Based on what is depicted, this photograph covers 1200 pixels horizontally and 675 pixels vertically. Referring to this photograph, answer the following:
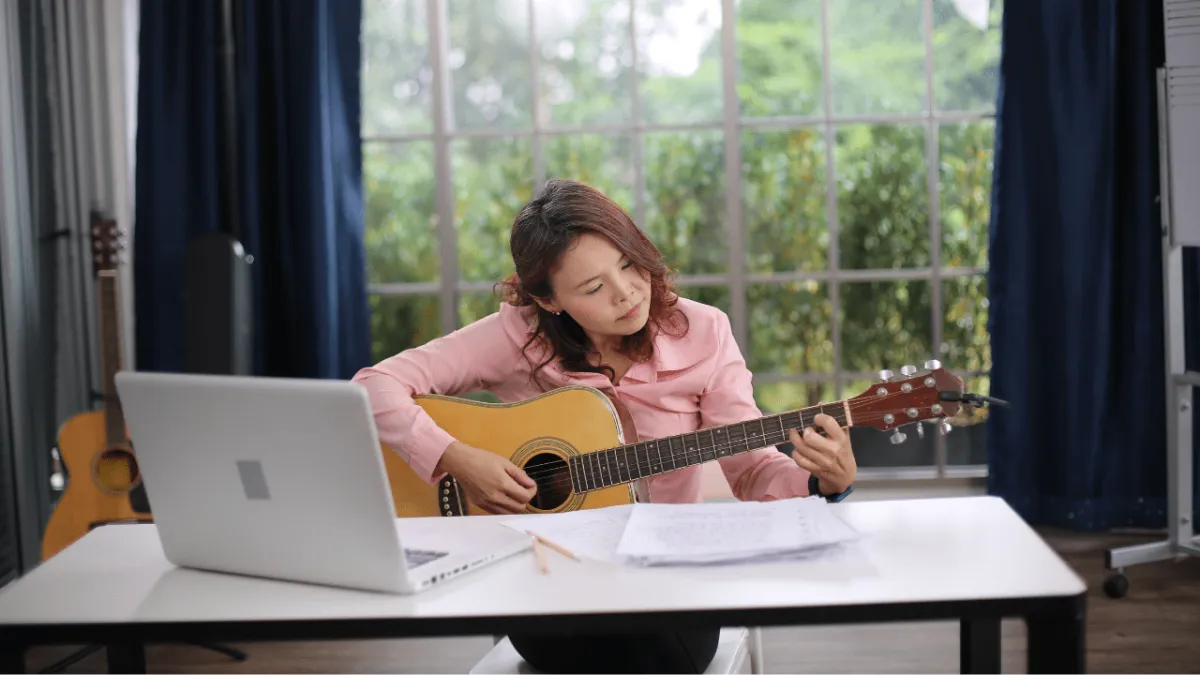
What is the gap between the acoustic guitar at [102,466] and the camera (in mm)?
3223

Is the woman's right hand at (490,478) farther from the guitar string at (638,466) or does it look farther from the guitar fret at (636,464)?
the guitar fret at (636,464)

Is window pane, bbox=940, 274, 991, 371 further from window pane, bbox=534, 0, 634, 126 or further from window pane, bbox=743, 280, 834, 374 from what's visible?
window pane, bbox=534, 0, 634, 126

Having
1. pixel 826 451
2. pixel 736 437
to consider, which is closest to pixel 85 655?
pixel 736 437

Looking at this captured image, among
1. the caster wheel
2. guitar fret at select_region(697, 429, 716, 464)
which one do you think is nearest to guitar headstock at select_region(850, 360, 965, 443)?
guitar fret at select_region(697, 429, 716, 464)

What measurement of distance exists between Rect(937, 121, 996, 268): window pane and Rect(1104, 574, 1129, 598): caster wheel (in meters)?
1.20

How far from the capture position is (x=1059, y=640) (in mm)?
1179

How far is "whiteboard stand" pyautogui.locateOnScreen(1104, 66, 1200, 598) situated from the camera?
10.3ft

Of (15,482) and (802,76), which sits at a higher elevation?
(802,76)

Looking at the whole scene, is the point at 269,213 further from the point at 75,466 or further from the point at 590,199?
the point at 590,199

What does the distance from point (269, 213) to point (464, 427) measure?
2037mm

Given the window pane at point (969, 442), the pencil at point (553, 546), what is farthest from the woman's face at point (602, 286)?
the window pane at point (969, 442)

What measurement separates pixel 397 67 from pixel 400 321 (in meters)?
0.85

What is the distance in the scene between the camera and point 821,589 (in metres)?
1.23

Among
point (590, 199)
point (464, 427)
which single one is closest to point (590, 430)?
point (464, 427)
